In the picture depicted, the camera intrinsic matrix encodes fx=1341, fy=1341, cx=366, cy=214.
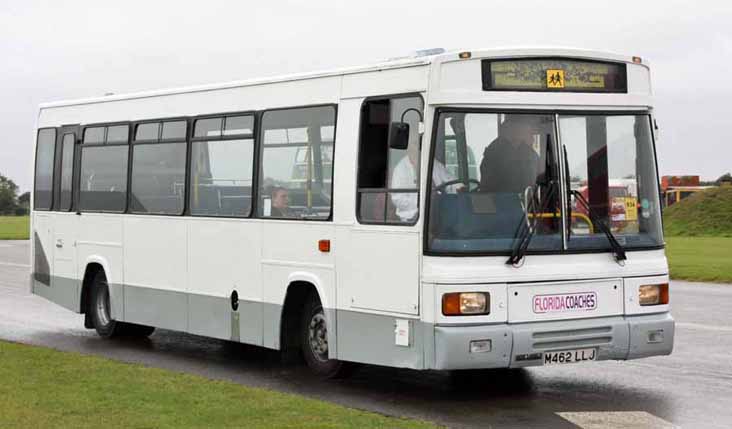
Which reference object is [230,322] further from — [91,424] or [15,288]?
[15,288]

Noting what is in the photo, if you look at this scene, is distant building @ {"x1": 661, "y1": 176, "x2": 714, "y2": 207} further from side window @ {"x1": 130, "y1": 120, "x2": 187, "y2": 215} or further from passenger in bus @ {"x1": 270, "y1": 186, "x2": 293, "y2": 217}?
passenger in bus @ {"x1": 270, "y1": 186, "x2": 293, "y2": 217}

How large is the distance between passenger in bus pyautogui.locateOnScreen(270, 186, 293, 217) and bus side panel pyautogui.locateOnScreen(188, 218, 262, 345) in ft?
1.19

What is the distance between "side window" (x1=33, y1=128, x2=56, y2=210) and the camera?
59.8 feet

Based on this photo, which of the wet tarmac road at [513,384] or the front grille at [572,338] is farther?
the front grille at [572,338]

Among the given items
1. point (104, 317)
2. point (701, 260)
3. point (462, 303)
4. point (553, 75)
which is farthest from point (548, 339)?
point (701, 260)

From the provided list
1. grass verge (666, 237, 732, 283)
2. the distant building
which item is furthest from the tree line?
grass verge (666, 237, 732, 283)

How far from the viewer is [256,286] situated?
13.6 metres

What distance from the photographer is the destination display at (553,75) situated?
36.7 ft

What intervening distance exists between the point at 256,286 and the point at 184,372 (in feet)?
3.74

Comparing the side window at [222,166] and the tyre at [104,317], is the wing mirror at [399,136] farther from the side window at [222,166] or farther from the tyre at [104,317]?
the tyre at [104,317]

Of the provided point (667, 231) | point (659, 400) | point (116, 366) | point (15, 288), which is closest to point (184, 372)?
point (116, 366)

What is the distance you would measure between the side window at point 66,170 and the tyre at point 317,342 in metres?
5.70

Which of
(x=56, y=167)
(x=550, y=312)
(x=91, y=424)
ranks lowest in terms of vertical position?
(x=91, y=424)

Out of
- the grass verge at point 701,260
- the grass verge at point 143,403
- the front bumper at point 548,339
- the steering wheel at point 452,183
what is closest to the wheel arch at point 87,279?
the grass verge at point 143,403
